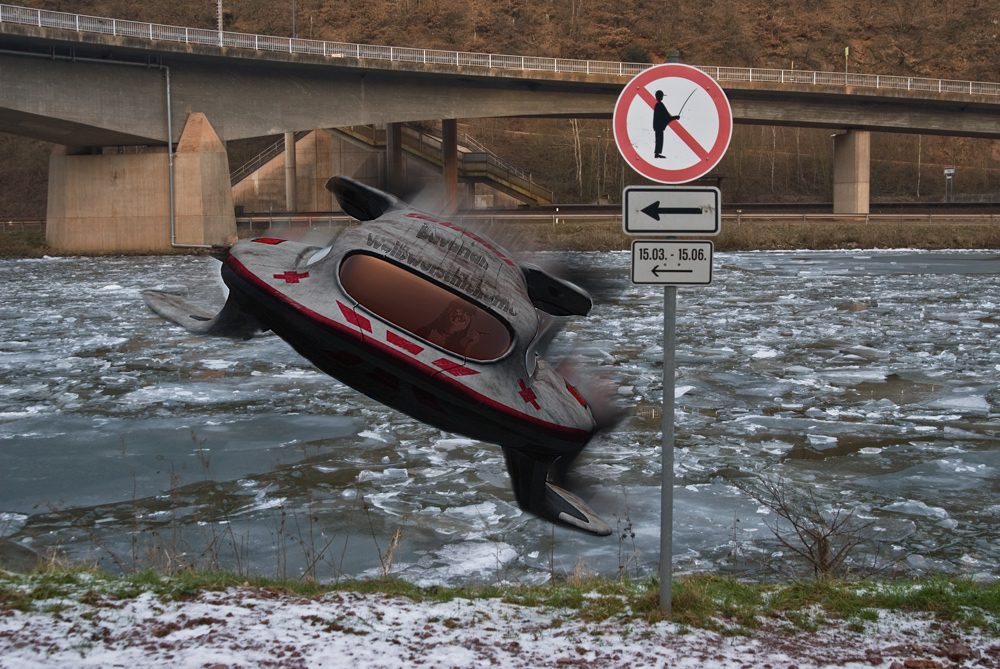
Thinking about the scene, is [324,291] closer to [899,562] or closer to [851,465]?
[899,562]

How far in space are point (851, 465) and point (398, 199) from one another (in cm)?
576

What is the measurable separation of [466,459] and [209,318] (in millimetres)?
4194

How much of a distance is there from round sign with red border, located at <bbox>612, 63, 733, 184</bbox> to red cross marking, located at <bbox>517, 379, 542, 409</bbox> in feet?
3.96

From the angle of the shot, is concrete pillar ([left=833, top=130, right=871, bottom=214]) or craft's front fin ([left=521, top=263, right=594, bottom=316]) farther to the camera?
concrete pillar ([left=833, top=130, right=871, bottom=214])

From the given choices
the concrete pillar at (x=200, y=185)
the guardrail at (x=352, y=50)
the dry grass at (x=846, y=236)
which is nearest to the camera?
the guardrail at (x=352, y=50)

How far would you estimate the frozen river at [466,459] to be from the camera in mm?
6793

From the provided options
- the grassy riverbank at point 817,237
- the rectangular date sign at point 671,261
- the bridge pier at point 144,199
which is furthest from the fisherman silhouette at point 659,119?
the bridge pier at point 144,199

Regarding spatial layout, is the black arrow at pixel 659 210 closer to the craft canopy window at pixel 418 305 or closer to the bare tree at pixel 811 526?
the craft canopy window at pixel 418 305

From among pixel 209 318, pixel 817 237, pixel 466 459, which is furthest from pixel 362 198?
pixel 817 237

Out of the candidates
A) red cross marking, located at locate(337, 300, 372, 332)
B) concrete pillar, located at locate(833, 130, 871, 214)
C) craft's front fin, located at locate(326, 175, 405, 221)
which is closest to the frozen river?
craft's front fin, located at locate(326, 175, 405, 221)

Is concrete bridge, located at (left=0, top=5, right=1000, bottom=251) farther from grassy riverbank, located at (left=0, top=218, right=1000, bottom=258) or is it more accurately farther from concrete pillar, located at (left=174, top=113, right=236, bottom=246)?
grassy riverbank, located at (left=0, top=218, right=1000, bottom=258)

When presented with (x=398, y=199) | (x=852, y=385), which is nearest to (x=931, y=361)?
(x=852, y=385)

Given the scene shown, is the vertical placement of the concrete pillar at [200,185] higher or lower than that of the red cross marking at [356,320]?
higher

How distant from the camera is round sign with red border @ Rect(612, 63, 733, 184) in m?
4.86
